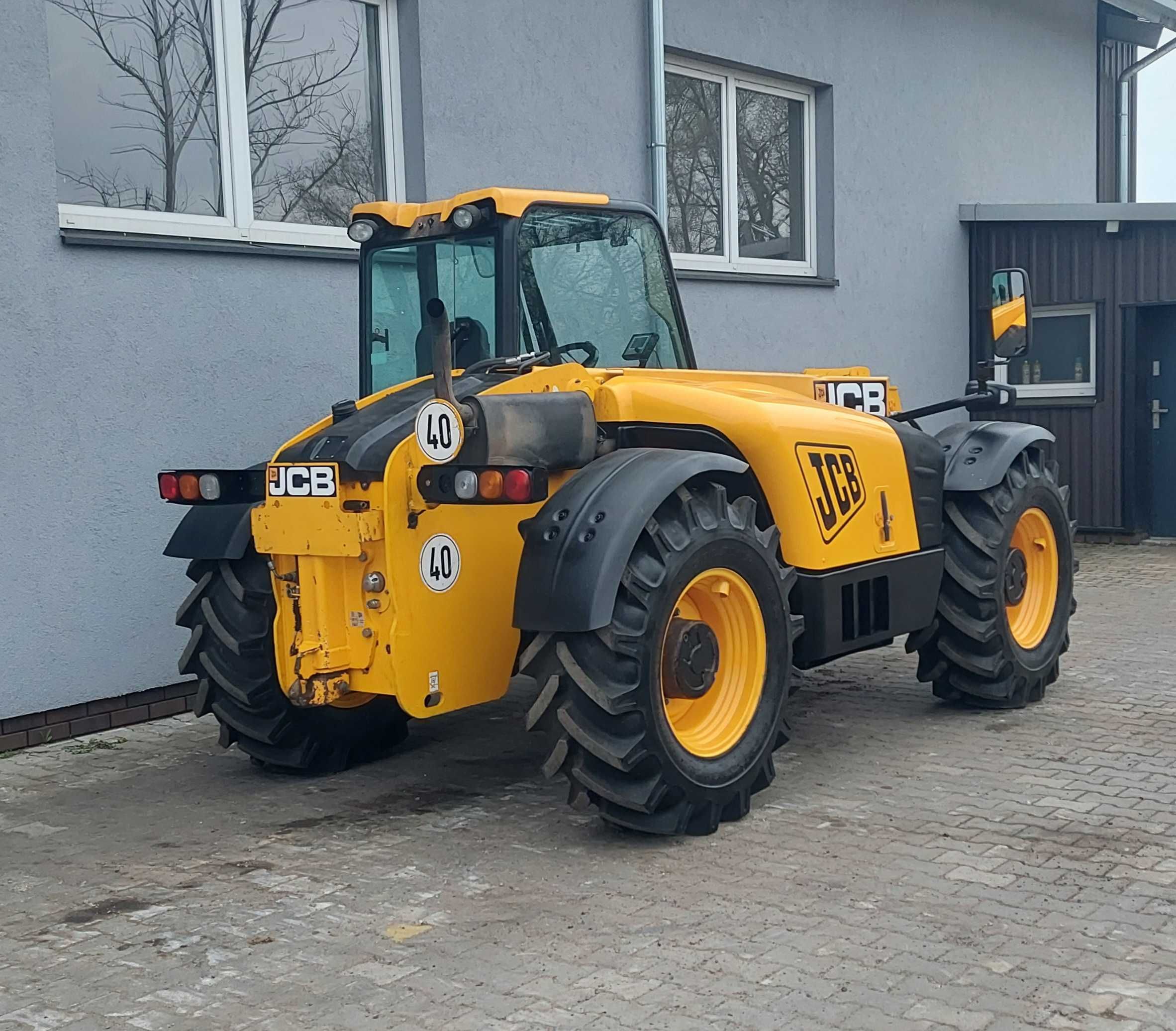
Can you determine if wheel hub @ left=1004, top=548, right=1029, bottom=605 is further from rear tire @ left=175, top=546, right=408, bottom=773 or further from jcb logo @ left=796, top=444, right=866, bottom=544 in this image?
rear tire @ left=175, top=546, right=408, bottom=773

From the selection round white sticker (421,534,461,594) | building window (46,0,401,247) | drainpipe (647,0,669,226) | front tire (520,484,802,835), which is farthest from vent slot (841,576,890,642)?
drainpipe (647,0,669,226)

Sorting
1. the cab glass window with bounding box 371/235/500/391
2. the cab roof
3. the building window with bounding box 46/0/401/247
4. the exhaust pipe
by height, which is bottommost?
the exhaust pipe

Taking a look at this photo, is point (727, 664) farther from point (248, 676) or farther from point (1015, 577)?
point (1015, 577)

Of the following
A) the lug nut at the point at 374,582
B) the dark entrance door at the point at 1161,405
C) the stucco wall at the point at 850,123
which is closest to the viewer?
the lug nut at the point at 374,582

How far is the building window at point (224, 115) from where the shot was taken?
22.4 feet

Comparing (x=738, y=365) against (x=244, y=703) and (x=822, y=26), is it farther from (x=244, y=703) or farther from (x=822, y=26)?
(x=244, y=703)

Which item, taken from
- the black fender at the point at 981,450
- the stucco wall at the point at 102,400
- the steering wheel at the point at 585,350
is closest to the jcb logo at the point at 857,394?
the black fender at the point at 981,450

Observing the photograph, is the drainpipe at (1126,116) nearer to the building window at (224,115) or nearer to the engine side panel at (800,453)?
the building window at (224,115)

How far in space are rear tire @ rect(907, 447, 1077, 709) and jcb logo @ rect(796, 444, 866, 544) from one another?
899mm

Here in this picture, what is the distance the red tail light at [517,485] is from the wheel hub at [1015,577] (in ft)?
10.1

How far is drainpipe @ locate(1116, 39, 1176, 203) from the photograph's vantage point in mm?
15172

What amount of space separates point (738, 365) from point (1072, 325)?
4453 millimetres

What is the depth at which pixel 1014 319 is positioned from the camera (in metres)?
6.17

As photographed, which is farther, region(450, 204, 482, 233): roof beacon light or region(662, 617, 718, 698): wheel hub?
region(450, 204, 482, 233): roof beacon light
